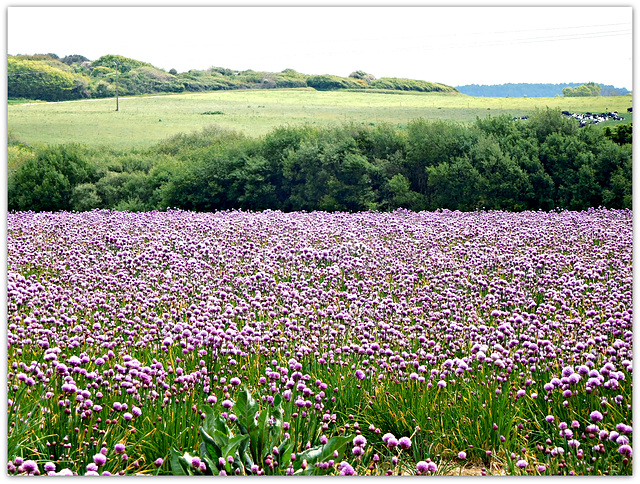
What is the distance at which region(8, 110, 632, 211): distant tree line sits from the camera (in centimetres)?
916

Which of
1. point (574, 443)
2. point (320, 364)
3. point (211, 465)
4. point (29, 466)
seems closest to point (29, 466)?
point (29, 466)

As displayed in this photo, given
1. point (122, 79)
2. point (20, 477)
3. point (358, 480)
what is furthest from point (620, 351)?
point (122, 79)

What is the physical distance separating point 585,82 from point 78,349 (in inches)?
194

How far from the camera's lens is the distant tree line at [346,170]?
9.16m

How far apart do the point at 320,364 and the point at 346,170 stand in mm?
10939

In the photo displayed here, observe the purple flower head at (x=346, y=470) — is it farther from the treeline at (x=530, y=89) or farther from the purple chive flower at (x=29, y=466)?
the treeline at (x=530, y=89)

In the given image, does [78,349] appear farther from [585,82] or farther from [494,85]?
[585,82]

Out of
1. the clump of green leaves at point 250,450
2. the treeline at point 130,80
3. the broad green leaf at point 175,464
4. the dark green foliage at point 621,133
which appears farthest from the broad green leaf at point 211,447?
the dark green foliage at point 621,133

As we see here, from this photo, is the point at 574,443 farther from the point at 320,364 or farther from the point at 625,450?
the point at 320,364

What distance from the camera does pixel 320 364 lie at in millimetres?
3867

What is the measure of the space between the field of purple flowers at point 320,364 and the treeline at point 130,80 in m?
1.96

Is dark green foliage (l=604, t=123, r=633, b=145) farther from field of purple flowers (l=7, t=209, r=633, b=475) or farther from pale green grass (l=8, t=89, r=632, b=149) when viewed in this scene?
field of purple flowers (l=7, t=209, r=633, b=475)

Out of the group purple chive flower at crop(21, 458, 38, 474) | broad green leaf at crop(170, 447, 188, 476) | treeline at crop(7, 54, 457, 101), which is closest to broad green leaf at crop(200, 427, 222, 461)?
broad green leaf at crop(170, 447, 188, 476)

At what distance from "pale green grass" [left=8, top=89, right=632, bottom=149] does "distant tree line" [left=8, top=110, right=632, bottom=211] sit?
607mm
